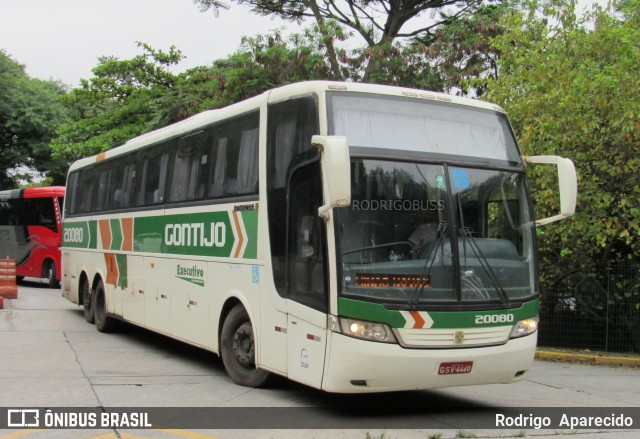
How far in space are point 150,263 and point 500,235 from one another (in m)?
5.95

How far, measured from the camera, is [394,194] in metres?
7.30

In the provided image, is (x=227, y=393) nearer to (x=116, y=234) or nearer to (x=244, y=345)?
(x=244, y=345)

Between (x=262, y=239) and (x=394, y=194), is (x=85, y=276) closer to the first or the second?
(x=262, y=239)

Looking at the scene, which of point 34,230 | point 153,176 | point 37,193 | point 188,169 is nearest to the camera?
point 188,169

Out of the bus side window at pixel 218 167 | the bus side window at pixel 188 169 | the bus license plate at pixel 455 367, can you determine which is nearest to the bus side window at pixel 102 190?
the bus side window at pixel 188 169

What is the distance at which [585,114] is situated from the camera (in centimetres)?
1283

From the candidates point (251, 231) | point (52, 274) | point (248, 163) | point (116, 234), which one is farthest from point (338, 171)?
point (52, 274)

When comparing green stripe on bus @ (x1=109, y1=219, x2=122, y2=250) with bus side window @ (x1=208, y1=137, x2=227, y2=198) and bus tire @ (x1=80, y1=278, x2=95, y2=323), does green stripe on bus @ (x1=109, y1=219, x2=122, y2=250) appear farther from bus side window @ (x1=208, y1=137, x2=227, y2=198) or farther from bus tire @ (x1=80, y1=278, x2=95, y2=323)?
bus side window @ (x1=208, y1=137, x2=227, y2=198)

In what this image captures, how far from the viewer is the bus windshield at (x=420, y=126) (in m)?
7.48

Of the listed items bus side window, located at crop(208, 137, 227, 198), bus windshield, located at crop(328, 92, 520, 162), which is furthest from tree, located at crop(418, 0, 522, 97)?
bus windshield, located at crop(328, 92, 520, 162)

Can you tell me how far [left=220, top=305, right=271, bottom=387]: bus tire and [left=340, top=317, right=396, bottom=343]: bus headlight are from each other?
6.22 ft

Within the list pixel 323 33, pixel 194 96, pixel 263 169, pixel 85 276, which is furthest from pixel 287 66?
pixel 263 169

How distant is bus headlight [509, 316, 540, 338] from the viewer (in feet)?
25.0

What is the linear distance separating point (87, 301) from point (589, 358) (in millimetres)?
9497
